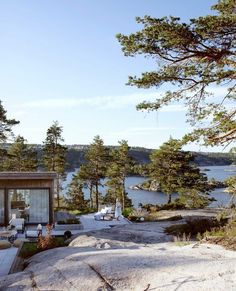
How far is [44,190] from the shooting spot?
20.4 meters

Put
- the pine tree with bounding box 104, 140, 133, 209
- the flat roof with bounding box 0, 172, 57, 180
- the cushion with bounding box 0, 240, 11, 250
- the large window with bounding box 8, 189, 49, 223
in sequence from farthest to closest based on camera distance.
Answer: the pine tree with bounding box 104, 140, 133, 209, the large window with bounding box 8, 189, 49, 223, the flat roof with bounding box 0, 172, 57, 180, the cushion with bounding box 0, 240, 11, 250

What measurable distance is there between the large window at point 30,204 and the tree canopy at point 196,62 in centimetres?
1059

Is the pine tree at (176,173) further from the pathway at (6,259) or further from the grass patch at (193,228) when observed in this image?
the pathway at (6,259)

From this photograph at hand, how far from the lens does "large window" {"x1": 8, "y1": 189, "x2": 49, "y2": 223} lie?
Answer: 66.0 feet

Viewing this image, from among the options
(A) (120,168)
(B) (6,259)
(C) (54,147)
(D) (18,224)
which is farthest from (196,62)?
(C) (54,147)

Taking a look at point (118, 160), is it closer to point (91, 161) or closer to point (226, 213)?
point (91, 161)

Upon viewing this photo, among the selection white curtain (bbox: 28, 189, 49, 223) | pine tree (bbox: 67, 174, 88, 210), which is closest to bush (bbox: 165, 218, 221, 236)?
white curtain (bbox: 28, 189, 49, 223)

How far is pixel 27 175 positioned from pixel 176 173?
13.6 meters

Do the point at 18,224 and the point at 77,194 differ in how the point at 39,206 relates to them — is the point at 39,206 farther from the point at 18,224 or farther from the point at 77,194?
the point at 77,194

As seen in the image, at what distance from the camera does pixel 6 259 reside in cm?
1138

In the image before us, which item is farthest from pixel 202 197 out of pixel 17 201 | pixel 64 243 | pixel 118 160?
pixel 64 243

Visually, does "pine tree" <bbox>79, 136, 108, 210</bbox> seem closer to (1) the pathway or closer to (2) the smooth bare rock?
(1) the pathway

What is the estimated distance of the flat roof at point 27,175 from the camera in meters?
19.6

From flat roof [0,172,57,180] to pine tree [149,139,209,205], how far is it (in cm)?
1192
